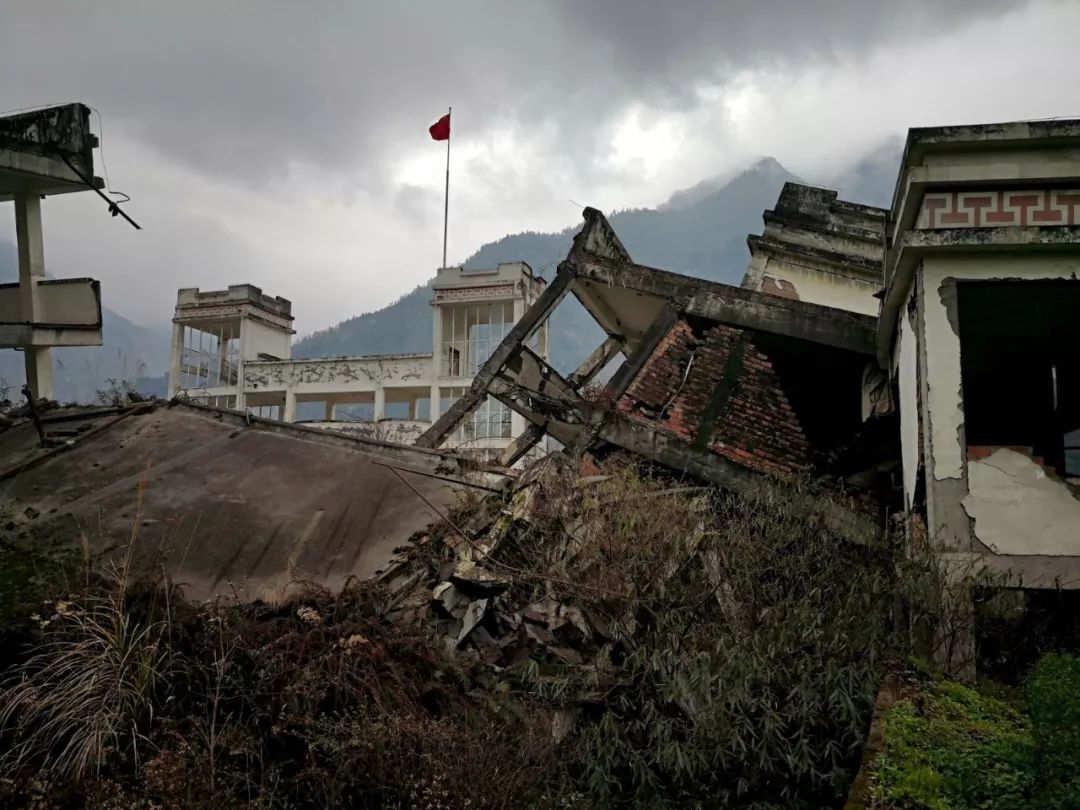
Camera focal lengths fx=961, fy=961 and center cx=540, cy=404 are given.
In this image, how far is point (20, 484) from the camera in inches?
343

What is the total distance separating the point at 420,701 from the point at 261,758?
3.31 feet

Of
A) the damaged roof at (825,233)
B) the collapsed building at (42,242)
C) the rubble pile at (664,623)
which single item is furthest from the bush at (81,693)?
the damaged roof at (825,233)

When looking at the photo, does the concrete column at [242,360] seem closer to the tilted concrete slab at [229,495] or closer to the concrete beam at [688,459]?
the tilted concrete slab at [229,495]

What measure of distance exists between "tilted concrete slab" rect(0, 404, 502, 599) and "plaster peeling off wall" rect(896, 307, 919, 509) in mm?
3530

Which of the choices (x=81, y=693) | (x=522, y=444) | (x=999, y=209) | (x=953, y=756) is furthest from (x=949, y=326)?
(x=81, y=693)

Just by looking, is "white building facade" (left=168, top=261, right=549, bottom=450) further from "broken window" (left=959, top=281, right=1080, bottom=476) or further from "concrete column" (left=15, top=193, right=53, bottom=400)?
"broken window" (left=959, top=281, right=1080, bottom=476)

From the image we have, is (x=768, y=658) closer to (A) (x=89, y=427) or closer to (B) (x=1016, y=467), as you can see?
(B) (x=1016, y=467)

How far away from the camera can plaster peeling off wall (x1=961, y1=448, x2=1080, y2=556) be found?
284 inches

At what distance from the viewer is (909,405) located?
8336 millimetres

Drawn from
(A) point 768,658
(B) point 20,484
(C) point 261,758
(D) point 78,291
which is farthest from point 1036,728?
(D) point 78,291

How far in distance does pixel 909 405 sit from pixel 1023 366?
2831mm

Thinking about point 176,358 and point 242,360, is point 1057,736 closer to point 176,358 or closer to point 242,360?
point 242,360

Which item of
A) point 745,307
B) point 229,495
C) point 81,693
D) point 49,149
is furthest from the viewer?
point 49,149

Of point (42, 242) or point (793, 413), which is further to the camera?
point (42, 242)
